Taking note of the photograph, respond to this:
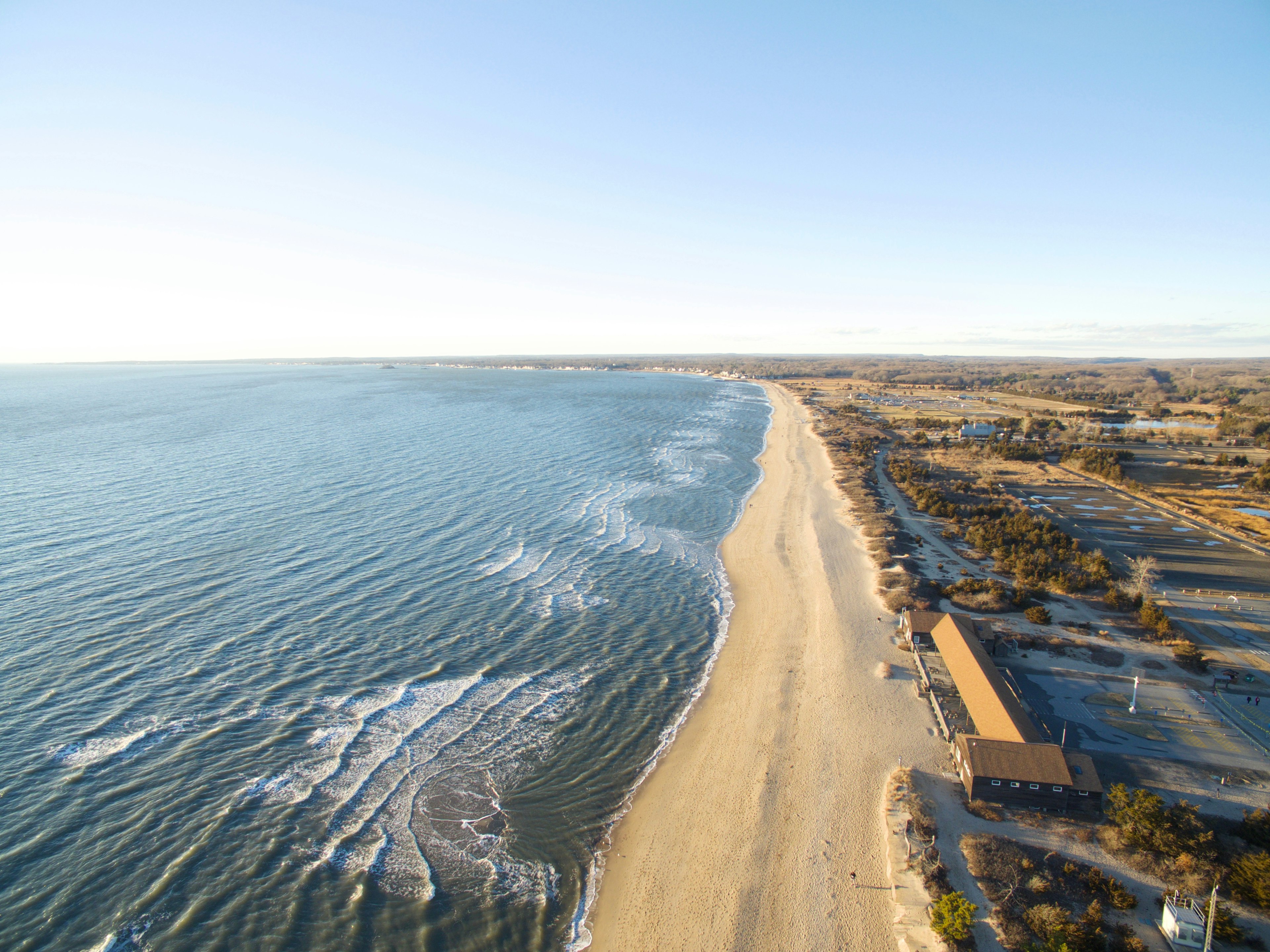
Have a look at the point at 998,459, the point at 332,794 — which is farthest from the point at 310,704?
the point at 998,459

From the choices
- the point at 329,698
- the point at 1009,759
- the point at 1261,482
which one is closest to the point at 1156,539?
the point at 1261,482

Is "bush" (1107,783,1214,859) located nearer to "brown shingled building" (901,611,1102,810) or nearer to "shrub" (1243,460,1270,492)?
"brown shingled building" (901,611,1102,810)

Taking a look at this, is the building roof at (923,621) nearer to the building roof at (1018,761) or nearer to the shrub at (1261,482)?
the building roof at (1018,761)

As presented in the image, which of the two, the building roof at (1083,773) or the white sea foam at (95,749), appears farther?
the white sea foam at (95,749)

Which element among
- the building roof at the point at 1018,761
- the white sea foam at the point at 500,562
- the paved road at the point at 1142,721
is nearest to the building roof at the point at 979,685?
the building roof at the point at 1018,761

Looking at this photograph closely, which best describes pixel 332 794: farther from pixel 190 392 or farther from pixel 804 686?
pixel 190 392

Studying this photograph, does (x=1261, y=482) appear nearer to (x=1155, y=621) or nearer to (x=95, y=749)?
(x=1155, y=621)

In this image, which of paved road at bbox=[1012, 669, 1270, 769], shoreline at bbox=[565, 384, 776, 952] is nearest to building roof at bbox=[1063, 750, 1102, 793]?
paved road at bbox=[1012, 669, 1270, 769]
